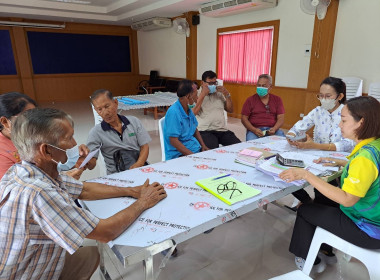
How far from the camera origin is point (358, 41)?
3828 millimetres

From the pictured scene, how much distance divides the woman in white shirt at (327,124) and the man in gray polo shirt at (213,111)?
92 centimetres

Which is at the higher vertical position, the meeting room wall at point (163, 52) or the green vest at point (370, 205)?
the meeting room wall at point (163, 52)

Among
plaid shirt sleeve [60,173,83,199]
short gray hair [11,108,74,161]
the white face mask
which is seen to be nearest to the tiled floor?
plaid shirt sleeve [60,173,83,199]

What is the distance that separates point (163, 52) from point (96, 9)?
2.29 m

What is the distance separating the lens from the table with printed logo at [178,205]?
92 cm

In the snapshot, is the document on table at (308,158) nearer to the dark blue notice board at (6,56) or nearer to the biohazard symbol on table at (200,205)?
the biohazard symbol on table at (200,205)

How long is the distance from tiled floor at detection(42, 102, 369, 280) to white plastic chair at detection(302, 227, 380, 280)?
0.33m

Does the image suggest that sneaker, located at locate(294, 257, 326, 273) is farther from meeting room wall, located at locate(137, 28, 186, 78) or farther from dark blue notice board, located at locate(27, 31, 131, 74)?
dark blue notice board, located at locate(27, 31, 131, 74)

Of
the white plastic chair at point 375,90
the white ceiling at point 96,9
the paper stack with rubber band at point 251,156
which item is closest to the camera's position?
the paper stack with rubber band at point 251,156

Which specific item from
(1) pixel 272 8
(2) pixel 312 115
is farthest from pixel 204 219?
(1) pixel 272 8

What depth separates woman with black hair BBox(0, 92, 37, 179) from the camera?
4.36ft

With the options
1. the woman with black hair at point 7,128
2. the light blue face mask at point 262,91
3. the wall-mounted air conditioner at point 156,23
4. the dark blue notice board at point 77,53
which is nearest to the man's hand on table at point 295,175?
the woman with black hair at point 7,128

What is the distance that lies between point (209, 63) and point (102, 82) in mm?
4750

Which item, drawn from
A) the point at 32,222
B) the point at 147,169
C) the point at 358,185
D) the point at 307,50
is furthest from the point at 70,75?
the point at 358,185
